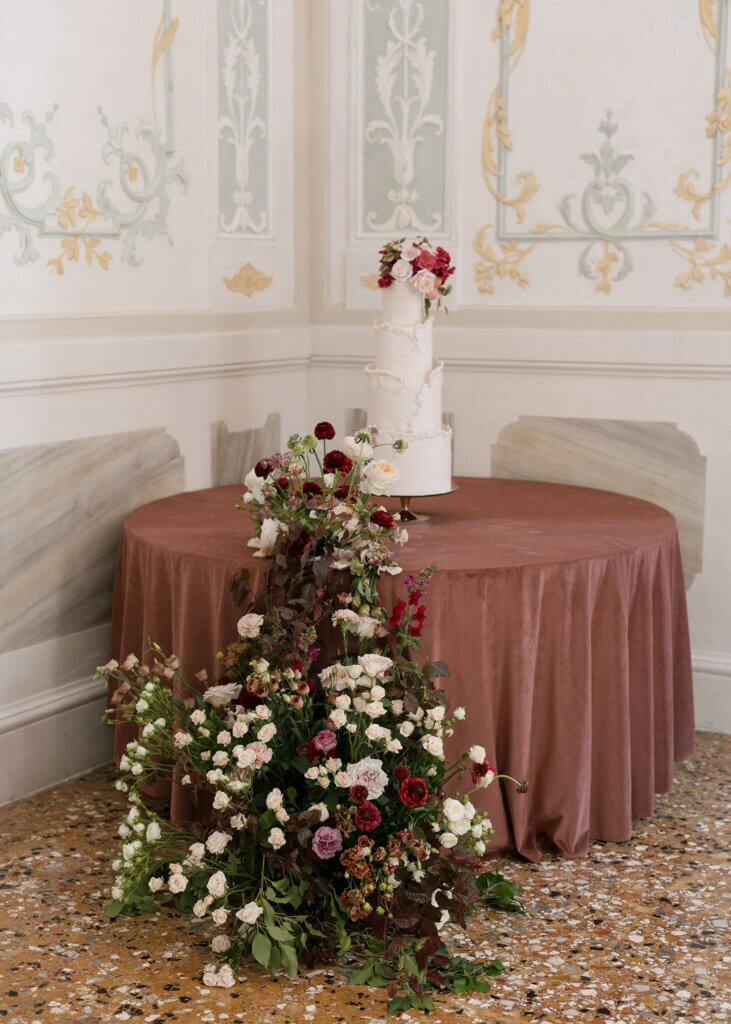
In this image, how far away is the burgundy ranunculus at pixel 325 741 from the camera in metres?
2.48

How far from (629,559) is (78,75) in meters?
1.89

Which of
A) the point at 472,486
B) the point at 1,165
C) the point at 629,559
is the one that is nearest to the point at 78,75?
the point at 1,165

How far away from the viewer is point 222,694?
265cm

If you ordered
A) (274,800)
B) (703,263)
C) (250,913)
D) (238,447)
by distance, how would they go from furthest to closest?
(238,447) < (703,263) < (274,800) < (250,913)

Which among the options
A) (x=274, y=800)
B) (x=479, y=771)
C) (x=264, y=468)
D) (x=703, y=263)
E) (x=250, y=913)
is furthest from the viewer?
(x=703, y=263)

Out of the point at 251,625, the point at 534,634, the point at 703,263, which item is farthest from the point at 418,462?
the point at 703,263

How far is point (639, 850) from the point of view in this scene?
2994 millimetres

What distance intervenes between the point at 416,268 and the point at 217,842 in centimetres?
145

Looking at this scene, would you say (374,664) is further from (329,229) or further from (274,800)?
(329,229)

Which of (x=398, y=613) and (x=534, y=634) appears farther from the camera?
(x=534, y=634)

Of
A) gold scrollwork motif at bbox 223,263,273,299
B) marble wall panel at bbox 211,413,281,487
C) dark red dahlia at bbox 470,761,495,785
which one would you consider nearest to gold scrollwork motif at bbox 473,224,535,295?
gold scrollwork motif at bbox 223,263,273,299

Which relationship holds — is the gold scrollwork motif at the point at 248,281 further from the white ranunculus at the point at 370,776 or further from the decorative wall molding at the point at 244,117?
the white ranunculus at the point at 370,776

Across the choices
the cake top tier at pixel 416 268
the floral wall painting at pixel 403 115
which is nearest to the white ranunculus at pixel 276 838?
the cake top tier at pixel 416 268

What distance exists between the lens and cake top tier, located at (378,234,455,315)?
3068mm
